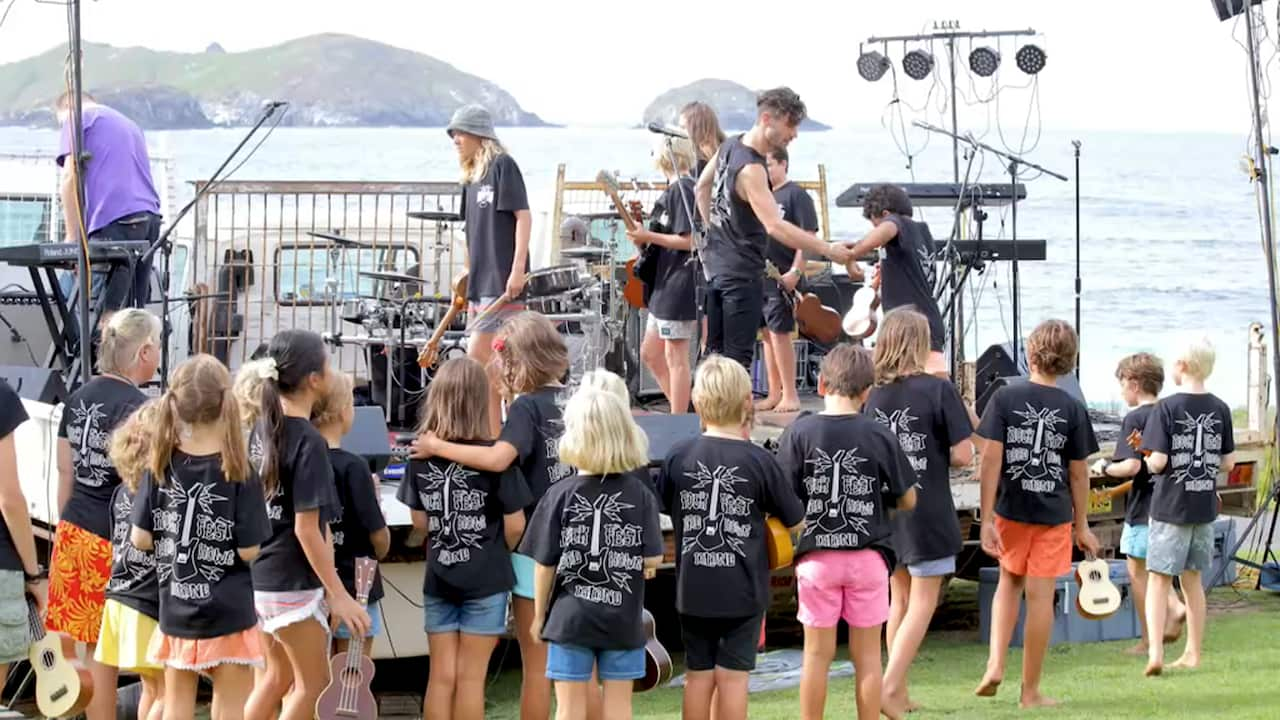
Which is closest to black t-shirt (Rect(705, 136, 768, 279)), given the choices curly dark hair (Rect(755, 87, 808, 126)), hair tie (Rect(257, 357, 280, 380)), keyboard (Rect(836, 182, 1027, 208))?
curly dark hair (Rect(755, 87, 808, 126))

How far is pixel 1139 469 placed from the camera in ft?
26.4

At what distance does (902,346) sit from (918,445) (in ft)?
1.25

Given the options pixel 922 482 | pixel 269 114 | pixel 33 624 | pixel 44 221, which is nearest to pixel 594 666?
pixel 922 482

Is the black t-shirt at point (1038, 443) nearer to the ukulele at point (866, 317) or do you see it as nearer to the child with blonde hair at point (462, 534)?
the child with blonde hair at point (462, 534)

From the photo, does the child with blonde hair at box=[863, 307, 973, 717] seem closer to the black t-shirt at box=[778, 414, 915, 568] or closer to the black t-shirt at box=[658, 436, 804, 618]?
the black t-shirt at box=[778, 414, 915, 568]

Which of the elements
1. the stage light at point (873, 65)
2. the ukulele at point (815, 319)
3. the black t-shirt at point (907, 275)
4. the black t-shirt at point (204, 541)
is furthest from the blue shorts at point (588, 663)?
the stage light at point (873, 65)

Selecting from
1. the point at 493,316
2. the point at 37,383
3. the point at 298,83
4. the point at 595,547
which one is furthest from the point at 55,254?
the point at 298,83

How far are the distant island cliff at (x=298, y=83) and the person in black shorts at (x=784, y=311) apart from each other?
91.7 meters

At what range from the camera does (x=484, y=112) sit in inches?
341

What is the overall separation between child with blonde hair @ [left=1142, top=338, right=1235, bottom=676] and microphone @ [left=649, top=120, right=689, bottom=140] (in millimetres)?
2670

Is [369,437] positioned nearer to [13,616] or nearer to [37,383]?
[13,616]

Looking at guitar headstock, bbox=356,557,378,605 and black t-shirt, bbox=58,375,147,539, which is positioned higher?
black t-shirt, bbox=58,375,147,539

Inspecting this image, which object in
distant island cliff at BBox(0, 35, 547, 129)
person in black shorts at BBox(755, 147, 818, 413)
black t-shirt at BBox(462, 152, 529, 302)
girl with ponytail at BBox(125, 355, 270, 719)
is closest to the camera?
girl with ponytail at BBox(125, 355, 270, 719)

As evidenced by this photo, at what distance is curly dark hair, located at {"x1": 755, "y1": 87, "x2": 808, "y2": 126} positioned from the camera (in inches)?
317
